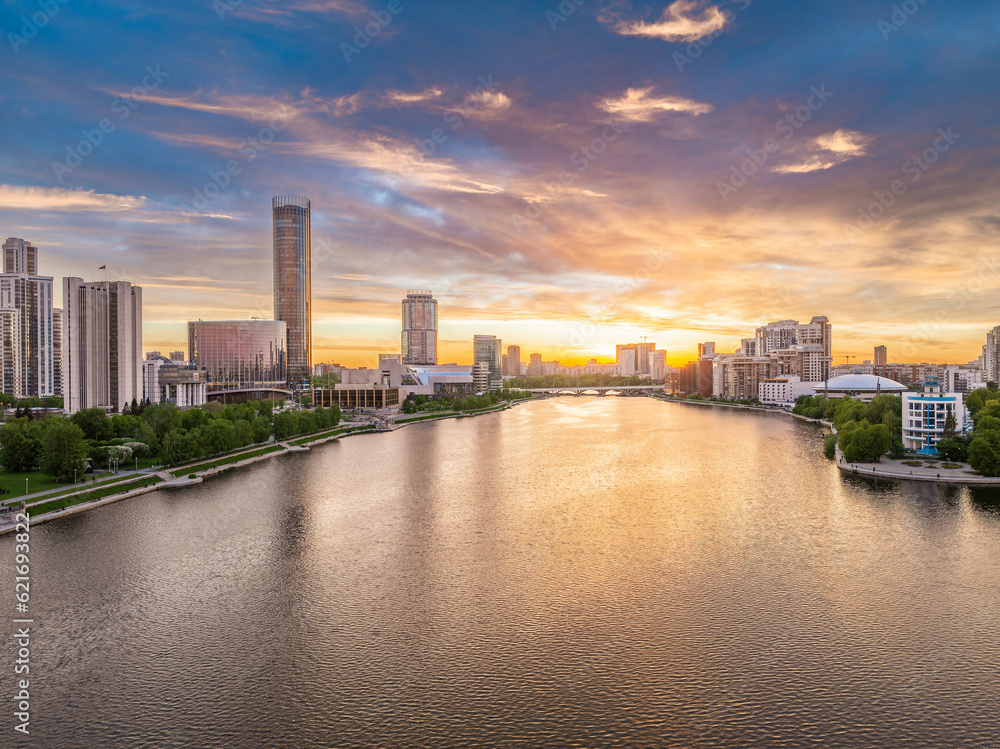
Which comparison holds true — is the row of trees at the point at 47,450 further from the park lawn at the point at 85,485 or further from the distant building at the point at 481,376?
the distant building at the point at 481,376

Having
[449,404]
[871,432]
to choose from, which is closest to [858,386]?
[449,404]

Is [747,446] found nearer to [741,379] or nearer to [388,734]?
[388,734]

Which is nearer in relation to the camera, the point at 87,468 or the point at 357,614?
the point at 357,614

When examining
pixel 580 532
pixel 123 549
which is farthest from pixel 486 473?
pixel 123 549

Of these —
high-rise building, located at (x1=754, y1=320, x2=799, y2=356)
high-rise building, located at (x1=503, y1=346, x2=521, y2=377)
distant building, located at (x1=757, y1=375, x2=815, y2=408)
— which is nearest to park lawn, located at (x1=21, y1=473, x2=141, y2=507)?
distant building, located at (x1=757, y1=375, x2=815, y2=408)

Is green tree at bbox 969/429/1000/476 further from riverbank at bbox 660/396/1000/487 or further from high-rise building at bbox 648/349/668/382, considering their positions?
high-rise building at bbox 648/349/668/382

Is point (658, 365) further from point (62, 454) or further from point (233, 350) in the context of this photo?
point (62, 454)
